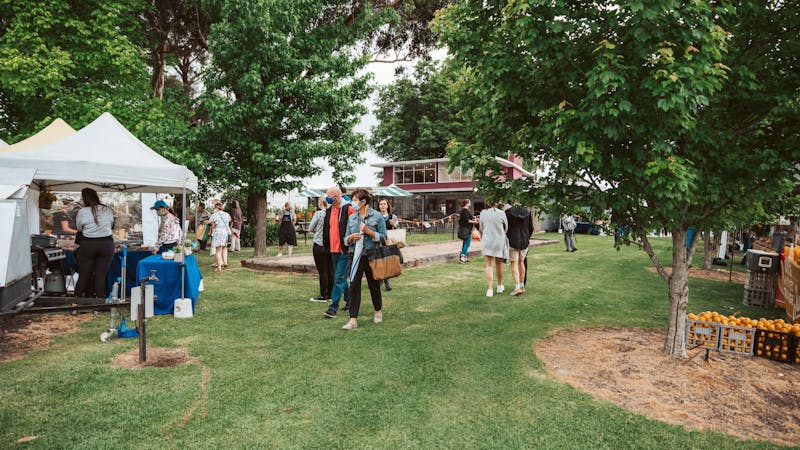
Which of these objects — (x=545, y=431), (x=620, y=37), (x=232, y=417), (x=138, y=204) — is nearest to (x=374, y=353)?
(x=232, y=417)

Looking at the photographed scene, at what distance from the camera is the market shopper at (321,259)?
7680 millimetres

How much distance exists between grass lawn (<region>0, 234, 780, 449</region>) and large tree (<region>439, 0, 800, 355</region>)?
1.91 m

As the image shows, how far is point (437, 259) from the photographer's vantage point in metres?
13.6

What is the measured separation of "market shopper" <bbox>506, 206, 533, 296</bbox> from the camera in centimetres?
828

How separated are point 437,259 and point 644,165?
31.3 feet

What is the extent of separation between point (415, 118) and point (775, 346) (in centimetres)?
3678

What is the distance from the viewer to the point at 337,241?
6781 mm

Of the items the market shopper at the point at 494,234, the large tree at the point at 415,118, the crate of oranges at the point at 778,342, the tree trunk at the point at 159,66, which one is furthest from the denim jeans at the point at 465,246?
the large tree at the point at 415,118

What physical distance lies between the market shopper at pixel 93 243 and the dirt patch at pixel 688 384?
20.5 feet

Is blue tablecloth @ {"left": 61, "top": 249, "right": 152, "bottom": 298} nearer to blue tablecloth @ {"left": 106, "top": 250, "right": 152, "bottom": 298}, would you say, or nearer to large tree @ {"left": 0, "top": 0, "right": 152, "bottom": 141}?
blue tablecloth @ {"left": 106, "top": 250, "right": 152, "bottom": 298}

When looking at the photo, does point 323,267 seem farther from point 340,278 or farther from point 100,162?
point 100,162

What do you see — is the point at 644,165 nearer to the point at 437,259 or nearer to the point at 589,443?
the point at 589,443

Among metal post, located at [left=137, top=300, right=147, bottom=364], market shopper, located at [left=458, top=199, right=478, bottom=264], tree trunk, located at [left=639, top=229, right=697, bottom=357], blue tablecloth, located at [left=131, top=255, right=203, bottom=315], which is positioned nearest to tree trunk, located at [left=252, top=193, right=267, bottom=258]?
market shopper, located at [left=458, top=199, right=478, bottom=264]

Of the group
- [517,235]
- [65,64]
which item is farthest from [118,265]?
[65,64]
